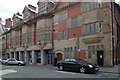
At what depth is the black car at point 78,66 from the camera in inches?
862

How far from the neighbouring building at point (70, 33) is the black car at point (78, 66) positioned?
231 inches

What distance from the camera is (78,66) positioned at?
22.7 m

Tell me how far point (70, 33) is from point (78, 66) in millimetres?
11939

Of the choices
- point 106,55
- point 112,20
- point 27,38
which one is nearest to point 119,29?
point 112,20

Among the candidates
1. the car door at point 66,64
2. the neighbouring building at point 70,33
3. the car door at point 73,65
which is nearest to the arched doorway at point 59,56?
the neighbouring building at point 70,33

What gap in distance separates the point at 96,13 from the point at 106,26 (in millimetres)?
2053

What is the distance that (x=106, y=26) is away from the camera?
28.1m

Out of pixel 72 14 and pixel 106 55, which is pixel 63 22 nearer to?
pixel 72 14

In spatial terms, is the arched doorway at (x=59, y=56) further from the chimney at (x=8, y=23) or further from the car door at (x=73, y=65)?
the chimney at (x=8, y=23)

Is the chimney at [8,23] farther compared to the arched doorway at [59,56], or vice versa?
the chimney at [8,23]

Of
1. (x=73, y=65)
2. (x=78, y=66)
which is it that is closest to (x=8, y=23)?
(x=73, y=65)

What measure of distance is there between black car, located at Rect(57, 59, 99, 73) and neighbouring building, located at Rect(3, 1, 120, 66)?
19.2 ft

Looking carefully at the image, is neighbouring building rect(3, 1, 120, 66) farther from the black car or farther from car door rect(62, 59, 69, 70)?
car door rect(62, 59, 69, 70)

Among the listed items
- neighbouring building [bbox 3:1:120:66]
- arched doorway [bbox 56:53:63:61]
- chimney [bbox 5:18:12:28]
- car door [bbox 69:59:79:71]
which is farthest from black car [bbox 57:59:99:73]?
chimney [bbox 5:18:12:28]
